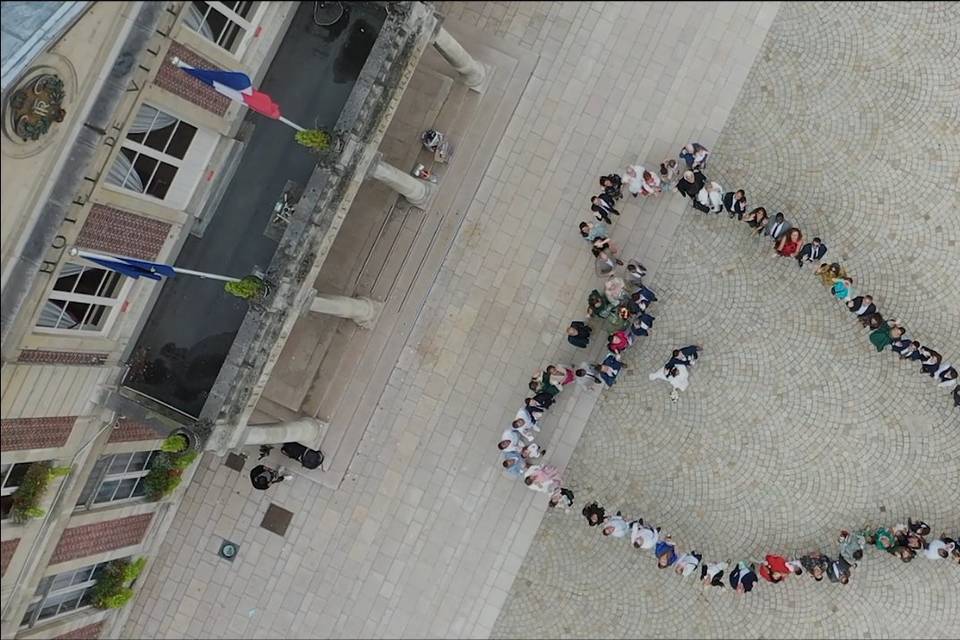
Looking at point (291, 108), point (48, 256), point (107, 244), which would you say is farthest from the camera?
point (291, 108)

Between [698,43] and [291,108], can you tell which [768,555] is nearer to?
[698,43]

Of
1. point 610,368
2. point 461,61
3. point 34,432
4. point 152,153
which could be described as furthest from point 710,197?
point 34,432

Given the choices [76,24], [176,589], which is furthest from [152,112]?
[176,589]

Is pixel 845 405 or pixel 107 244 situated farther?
pixel 845 405

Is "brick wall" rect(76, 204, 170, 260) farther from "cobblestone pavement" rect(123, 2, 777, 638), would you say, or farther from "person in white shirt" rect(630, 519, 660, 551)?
"person in white shirt" rect(630, 519, 660, 551)

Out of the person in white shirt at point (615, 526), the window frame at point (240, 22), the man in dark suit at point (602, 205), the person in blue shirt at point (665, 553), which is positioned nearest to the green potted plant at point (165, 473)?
the window frame at point (240, 22)

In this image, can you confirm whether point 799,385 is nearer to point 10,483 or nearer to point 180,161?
point 180,161
